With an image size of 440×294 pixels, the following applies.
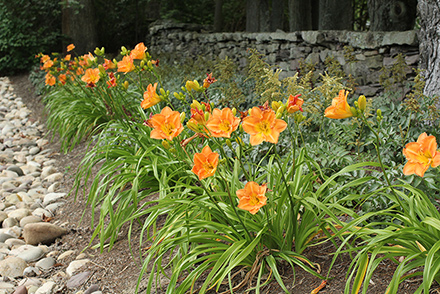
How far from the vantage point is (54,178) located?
4.17m

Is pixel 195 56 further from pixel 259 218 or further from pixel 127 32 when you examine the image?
pixel 259 218

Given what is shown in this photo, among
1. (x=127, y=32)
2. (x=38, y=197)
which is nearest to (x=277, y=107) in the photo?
(x=38, y=197)

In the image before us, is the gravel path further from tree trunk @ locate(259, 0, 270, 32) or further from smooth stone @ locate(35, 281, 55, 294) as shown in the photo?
tree trunk @ locate(259, 0, 270, 32)

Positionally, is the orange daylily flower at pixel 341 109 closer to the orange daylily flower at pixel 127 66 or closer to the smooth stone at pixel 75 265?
the orange daylily flower at pixel 127 66

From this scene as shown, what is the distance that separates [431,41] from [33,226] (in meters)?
3.35

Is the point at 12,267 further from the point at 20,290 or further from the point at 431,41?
the point at 431,41

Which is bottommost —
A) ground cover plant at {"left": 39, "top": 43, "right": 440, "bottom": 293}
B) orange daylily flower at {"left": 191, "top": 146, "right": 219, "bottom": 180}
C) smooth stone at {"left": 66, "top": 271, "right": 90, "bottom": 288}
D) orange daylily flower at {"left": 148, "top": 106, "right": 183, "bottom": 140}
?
smooth stone at {"left": 66, "top": 271, "right": 90, "bottom": 288}

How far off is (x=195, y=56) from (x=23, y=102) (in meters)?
3.54

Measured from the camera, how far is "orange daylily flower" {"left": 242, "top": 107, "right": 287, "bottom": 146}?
5.09ft

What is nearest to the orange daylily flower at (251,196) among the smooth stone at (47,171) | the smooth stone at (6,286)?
the smooth stone at (6,286)

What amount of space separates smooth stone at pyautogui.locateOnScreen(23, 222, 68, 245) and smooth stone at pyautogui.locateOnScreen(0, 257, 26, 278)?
279mm

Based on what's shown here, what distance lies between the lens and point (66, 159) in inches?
182

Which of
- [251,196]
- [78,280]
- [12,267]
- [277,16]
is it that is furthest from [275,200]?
[277,16]

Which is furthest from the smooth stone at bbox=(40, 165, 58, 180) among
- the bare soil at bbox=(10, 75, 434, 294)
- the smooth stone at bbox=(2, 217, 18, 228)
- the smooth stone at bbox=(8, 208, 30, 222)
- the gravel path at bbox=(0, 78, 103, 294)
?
the smooth stone at bbox=(2, 217, 18, 228)
